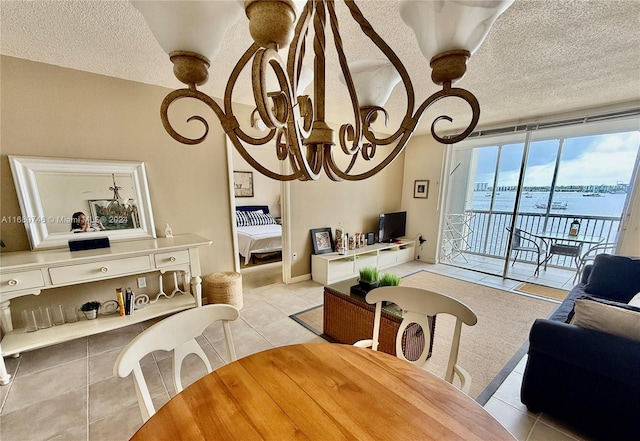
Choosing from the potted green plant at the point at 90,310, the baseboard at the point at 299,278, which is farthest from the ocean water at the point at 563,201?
the potted green plant at the point at 90,310

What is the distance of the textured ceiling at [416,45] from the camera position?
1392 millimetres

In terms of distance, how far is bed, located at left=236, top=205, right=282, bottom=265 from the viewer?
4.47 m

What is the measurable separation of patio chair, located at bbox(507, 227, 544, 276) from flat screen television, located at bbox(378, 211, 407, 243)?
5.55 feet

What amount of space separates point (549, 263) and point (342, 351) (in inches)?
211

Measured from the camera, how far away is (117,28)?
60.6 inches

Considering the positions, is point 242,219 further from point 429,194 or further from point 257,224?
point 429,194

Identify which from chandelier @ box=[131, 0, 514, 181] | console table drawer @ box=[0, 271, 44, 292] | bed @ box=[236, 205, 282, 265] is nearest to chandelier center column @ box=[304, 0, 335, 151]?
A: chandelier @ box=[131, 0, 514, 181]

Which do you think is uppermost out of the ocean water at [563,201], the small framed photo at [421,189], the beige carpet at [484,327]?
the small framed photo at [421,189]

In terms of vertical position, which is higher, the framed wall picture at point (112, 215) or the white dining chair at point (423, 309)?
the framed wall picture at point (112, 215)

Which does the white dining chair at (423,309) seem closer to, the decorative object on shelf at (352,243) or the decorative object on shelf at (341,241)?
the decorative object on shelf at (341,241)

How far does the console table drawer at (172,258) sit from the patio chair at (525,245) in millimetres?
4534

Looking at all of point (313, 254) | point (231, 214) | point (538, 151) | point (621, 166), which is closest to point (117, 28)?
point (231, 214)

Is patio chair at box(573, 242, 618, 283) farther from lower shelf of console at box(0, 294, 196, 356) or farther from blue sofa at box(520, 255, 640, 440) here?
lower shelf of console at box(0, 294, 196, 356)

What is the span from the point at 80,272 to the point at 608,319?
3353 millimetres
